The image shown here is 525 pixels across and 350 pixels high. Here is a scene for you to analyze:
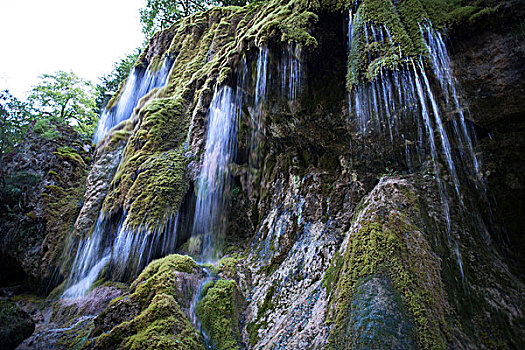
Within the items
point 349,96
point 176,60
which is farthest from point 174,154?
point 176,60

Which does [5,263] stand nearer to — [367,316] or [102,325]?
[102,325]

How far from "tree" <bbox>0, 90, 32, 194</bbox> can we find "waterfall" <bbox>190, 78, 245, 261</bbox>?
10971 millimetres

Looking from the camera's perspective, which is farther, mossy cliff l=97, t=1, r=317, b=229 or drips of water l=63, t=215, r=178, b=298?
drips of water l=63, t=215, r=178, b=298

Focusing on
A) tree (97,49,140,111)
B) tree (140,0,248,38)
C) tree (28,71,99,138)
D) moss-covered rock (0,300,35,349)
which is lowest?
moss-covered rock (0,300,35,349)

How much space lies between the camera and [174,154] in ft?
30.8

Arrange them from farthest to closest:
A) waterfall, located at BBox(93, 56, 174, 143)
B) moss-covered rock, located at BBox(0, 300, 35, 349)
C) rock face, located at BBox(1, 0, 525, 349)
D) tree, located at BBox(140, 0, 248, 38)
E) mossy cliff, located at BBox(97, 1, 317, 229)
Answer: tree, located at BBox(140, 0, 248, 38), waterfall, located at BBox(93, 56, 174, 143), mossy cliff, located at BBox(97, 1, 317, 229), moss-covered rock, located at BBox(0, 300, 35, 349), rock face, located at BBox(1, 0, 525, 349)

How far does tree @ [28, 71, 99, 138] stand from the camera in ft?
57.4

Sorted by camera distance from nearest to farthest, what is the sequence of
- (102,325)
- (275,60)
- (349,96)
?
(102,325) < (349,96) < (275,60)

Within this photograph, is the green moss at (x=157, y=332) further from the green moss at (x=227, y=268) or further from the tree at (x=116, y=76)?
the tree at (x=116, y=76)

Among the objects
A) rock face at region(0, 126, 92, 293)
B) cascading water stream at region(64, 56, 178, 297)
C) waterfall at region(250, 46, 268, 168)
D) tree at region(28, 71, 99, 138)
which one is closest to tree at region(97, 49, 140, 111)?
tree at region(28, 71, 99, 138)

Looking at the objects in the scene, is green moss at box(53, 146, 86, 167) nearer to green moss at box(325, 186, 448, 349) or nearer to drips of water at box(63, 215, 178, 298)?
drips of water at box(63, 215, 178, 298)

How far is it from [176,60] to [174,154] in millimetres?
8266

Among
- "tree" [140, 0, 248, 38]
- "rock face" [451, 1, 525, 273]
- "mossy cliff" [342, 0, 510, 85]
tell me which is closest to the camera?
"rock face" [451, 1, 525, 273]

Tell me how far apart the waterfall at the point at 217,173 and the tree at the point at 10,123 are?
11.0m
